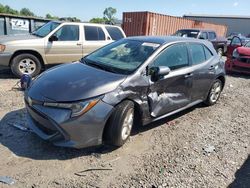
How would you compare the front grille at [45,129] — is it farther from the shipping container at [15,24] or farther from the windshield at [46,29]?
the shipping container at [15,24]

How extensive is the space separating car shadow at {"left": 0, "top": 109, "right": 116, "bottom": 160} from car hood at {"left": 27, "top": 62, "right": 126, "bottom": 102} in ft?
2.27

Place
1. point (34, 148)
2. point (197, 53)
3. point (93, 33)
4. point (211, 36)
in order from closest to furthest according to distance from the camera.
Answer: point (34, 148) < point (197, 53) < point (93, 33) < point (211, 36)

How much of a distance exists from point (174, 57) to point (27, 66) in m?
4.41

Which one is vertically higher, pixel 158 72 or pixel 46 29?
pixel 46 29

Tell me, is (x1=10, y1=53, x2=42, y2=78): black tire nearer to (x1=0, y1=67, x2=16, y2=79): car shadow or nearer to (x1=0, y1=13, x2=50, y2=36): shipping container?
(x1=0, y1=67, x2=16, y2=79): car shadow

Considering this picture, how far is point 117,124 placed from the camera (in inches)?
143

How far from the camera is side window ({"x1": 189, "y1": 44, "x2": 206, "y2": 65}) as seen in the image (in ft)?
17.1

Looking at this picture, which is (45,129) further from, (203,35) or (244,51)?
(203,35)

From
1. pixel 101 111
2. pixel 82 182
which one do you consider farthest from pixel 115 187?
pixel 101 111

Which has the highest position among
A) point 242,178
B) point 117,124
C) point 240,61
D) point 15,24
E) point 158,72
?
point 15,24

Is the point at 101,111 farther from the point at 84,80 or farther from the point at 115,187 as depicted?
the point at 115,187

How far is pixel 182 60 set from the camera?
489 cm

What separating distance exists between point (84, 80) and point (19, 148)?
1281 millimetres

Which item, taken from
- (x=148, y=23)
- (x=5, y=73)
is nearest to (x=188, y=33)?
(x=148, y=23)
